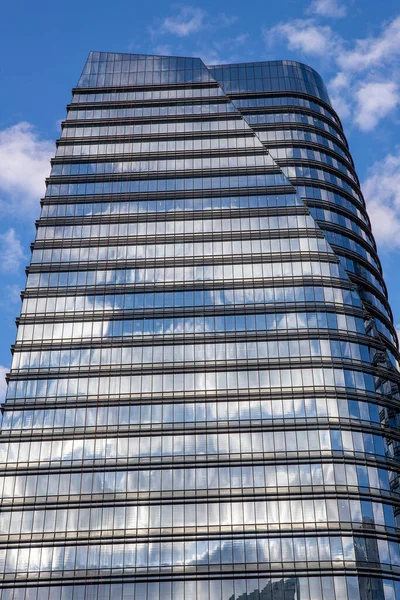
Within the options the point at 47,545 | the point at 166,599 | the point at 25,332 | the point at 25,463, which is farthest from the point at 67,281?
the point at 166,599

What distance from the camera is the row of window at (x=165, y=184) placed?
99.1 meters

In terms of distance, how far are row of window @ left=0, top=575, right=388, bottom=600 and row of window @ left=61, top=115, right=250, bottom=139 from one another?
6200 centimetres

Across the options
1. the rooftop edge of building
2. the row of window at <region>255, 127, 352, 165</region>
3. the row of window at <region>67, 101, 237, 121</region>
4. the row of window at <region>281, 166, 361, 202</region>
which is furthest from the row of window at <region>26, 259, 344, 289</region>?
the rooftop edge of building

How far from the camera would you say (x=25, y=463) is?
260 feet

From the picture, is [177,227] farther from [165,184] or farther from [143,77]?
[143,77]

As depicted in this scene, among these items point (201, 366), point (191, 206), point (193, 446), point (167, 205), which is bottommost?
point (193, 446)

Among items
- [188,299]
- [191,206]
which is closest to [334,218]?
[191,206]

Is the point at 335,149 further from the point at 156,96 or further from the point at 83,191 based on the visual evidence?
the point at 83,191

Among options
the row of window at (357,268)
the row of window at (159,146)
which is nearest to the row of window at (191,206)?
the row of window at (357,268)

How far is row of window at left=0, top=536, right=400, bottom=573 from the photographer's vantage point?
235ft

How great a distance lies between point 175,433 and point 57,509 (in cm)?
1463

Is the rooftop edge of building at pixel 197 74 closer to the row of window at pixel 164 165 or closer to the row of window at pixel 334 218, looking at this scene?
the row of window at pixel 164 165

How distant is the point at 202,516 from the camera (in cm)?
7450

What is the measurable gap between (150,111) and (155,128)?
384cm
